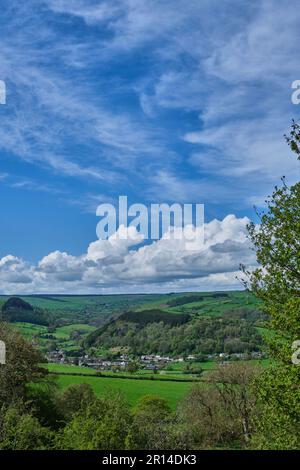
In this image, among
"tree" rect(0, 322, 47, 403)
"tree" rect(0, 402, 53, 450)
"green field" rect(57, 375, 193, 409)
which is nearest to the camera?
"tree" rect(0, 402, 53, 450)

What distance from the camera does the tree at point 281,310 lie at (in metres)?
21.8

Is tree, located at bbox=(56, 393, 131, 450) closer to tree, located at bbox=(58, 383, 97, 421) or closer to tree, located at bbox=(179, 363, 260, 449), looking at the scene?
tree, located at bbox=(179, 363, 260, 449)

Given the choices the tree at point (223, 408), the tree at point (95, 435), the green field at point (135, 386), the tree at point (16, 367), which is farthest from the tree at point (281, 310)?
the green field at point (135, 386)

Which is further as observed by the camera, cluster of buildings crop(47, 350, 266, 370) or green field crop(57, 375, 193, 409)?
cluster of buildings crop(47, 350, 266, 370)

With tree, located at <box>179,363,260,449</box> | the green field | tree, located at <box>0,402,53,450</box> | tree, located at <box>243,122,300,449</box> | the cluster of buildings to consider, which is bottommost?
the cluster of buildings

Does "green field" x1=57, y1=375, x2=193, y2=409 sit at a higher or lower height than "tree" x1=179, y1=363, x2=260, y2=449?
lower

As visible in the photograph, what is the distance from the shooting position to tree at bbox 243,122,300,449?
21812 mm

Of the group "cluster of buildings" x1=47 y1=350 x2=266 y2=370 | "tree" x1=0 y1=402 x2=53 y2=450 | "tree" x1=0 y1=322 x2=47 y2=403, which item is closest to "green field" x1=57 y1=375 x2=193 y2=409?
"cluster of buildings" x1=47 y1=350 x2=266 y2=370

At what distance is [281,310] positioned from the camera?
23547 mm

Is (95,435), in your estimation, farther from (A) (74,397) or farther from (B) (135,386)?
(B) (135,386)

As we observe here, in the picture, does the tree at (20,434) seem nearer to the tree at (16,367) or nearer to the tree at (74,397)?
the tree at (16,367)
